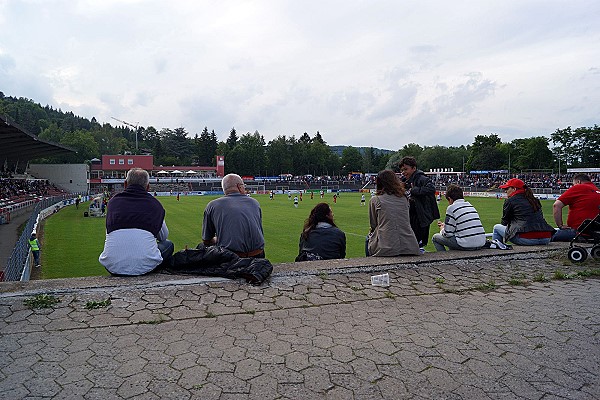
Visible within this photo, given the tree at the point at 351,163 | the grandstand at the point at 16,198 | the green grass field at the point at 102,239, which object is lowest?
the green grass field at the point at 102,239

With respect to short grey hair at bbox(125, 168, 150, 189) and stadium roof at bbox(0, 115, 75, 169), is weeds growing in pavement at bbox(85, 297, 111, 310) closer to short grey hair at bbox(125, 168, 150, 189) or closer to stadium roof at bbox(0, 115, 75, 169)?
short grey hair at bbox(125, 168, 150, 189)

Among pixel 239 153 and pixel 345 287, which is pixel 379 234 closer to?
pixel 345 287

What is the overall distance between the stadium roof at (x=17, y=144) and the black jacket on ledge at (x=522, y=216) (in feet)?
104

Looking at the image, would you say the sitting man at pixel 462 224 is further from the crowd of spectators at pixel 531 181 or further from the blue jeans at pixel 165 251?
the crowd of spectators at pixel 531 181

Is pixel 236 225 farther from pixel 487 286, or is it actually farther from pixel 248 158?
pixel 248 158

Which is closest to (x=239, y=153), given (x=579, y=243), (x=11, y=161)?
(x=11, y=161)

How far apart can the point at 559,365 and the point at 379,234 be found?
11.2ft

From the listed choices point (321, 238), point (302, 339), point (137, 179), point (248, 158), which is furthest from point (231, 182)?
point (248, 158)

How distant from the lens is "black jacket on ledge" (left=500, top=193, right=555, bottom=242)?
24.5ft

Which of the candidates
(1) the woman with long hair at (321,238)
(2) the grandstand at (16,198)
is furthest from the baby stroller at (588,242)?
(2) the grandstand at (16,198)

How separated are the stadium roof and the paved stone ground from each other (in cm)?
3087

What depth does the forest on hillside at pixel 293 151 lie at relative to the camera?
95938 mm

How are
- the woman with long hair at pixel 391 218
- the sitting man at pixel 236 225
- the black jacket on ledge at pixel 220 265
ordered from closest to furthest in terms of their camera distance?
the black jacket on ledge at pixel 220 265, the sitting man at pixel 236 225, the woman with long hair at pixel 391 218

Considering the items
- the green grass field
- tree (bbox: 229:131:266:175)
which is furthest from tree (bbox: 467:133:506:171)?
the green grass field
